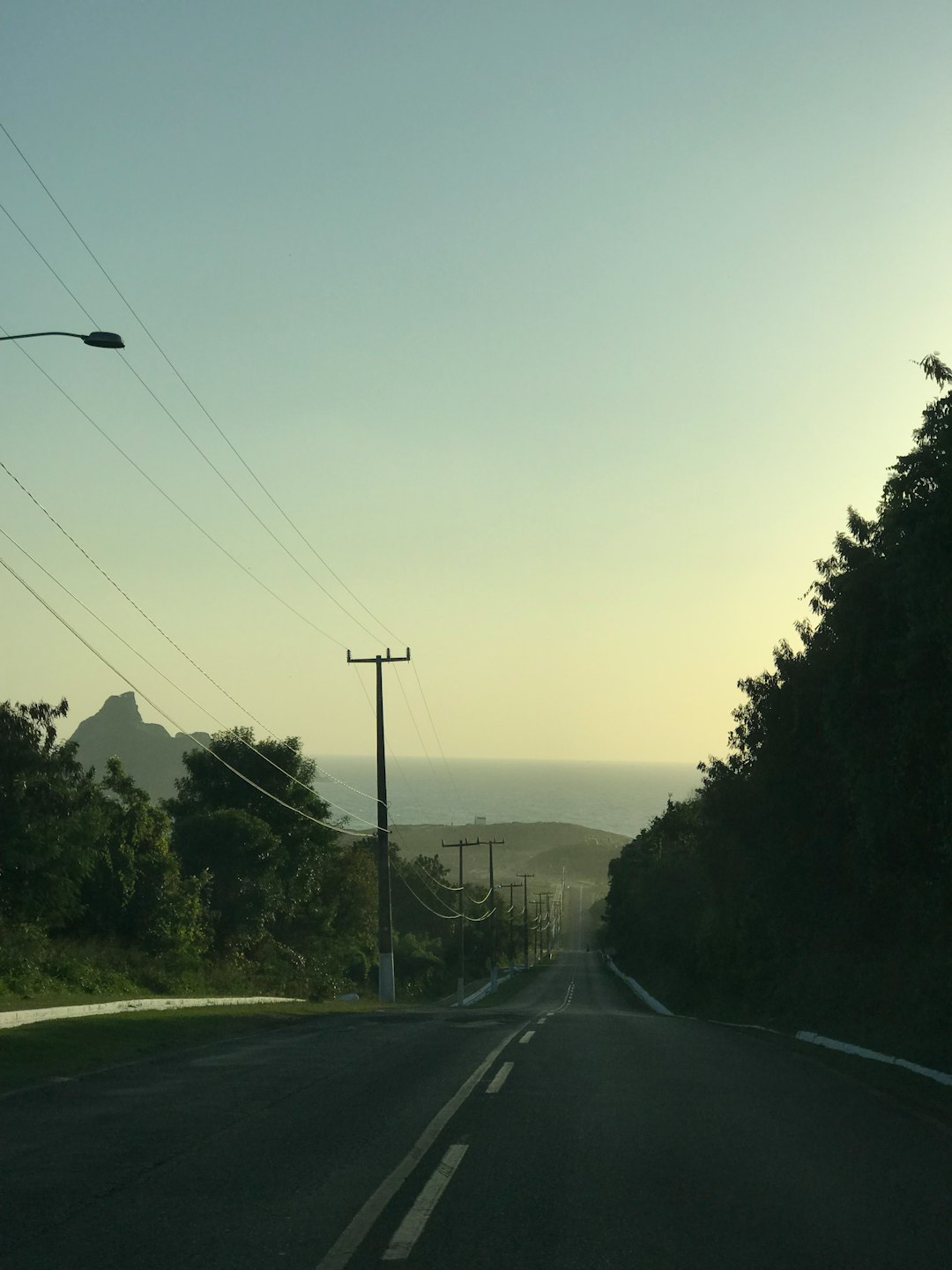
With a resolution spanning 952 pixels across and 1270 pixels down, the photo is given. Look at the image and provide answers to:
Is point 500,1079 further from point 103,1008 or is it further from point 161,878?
point 161,878

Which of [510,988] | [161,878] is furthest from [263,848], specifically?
[510,988]

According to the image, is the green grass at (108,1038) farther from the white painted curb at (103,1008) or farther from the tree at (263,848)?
the tree at (263,848)

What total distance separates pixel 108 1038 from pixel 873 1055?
12711 mm

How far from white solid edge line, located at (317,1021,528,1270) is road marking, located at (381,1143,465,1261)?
201mm

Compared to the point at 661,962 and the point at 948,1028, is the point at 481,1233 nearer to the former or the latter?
the point at 948,1028

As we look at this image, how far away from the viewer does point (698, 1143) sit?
1042 cm

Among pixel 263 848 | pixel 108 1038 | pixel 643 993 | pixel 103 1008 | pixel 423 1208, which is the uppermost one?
pixel 263 848

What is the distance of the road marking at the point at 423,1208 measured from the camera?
280 inches

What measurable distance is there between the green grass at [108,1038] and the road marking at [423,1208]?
23.1ft

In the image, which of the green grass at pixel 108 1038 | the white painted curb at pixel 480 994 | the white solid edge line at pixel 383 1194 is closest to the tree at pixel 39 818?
the green grass at pixel 108 1038

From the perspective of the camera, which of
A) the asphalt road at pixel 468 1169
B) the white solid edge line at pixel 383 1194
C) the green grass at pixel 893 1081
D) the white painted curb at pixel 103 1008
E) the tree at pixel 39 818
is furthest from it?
the tree at pixel 39 818

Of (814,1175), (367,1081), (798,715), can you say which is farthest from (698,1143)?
(798,715)

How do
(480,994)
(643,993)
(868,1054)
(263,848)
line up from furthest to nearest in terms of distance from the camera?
1. (480,994)
2. (643,993)
3. (263,848)
4. (868,1054)

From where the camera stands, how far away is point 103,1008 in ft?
84.6
